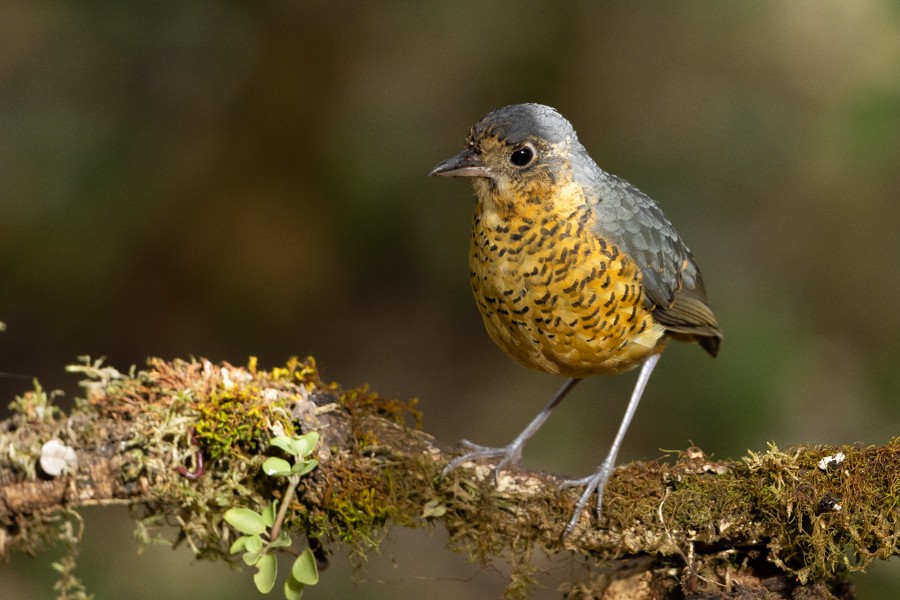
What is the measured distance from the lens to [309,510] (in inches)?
132

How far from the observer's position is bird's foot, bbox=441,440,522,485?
11.1 ft

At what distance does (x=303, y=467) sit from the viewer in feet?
10.3

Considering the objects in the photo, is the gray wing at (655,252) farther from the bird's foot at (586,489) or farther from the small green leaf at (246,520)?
the small green leaf at (246,520)

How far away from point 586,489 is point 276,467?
1.02 m

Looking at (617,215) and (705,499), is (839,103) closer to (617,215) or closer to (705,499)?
(617,215)

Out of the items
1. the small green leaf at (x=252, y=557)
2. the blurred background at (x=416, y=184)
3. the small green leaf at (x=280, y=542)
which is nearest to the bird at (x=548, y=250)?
the small green leaf at (x=280, y=542)

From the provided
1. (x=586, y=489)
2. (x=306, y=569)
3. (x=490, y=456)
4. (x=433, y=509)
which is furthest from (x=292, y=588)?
(x=586, y=489)

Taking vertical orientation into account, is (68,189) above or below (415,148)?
below

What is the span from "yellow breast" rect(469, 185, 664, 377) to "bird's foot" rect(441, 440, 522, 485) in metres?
0.36

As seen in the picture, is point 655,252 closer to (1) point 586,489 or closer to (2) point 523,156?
(2) point 523,156

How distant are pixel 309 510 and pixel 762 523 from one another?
4.79ft

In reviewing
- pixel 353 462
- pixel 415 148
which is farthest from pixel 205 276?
pixel 353 462

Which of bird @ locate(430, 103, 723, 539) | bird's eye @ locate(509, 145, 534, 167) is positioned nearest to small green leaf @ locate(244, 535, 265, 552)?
bird @ locate(430, 103, 723, 539)

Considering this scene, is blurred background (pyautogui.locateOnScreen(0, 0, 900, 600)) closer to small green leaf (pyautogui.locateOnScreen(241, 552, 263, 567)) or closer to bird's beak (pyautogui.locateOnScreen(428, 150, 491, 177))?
bird's beak (pyautogui.locateOnScreen(428, 150, 491, 177))
